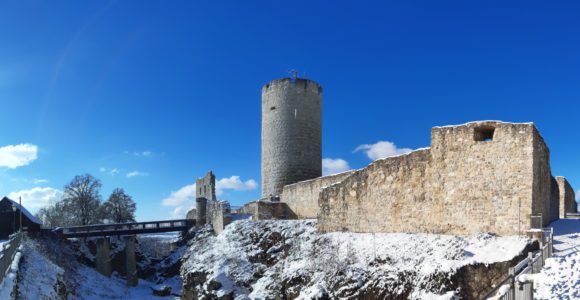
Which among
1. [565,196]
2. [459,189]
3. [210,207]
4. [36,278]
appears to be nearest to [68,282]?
[36,278]

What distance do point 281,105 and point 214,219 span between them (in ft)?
29.2

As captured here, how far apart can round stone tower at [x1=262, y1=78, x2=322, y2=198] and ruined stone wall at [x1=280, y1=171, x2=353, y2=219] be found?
2020mm

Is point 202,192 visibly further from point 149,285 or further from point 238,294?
point 238,294

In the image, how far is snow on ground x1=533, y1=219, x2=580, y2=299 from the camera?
8.06 metres

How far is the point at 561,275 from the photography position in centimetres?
863

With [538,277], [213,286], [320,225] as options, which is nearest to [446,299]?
[538,277]

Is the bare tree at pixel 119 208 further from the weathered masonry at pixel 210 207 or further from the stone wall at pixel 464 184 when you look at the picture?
the stone wall at pixel 464 184

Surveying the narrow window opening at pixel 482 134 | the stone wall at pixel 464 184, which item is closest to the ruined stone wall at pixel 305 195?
the stone wall at pixel 464 184

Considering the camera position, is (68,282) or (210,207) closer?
(68,282)

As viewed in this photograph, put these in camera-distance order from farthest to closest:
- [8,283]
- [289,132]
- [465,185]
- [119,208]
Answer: [119,208], [289,132], [465,185], [8,283]

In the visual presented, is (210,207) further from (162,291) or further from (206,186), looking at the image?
(206,186)

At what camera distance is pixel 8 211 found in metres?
26.9

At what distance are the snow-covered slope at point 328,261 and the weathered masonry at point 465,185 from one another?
0.61 meters

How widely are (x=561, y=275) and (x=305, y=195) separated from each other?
1578 centimetres
